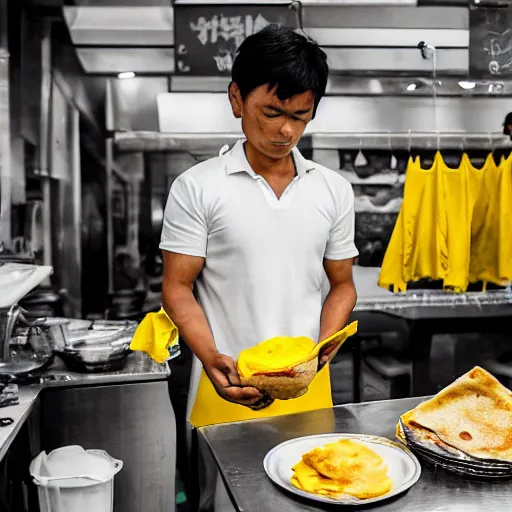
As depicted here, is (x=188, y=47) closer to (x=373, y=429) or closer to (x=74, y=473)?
(x=74, y=473)

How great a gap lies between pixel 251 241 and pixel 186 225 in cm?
19

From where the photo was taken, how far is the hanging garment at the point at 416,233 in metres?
3.37

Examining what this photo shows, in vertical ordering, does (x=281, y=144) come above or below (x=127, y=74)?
below

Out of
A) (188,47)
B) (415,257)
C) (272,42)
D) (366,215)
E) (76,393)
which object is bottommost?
(76,393)

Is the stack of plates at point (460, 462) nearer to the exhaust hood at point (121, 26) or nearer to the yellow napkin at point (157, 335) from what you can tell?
the yellow napkin at point (157, 335)

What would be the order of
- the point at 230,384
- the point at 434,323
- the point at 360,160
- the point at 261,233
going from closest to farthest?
the point at 230,384 → the point at 261,233 → the point at 360,160 → the point at 434,323

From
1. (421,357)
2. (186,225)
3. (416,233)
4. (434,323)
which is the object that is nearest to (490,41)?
(416,233)

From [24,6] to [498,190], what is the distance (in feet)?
8.46

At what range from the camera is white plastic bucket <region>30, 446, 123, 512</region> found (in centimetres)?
218

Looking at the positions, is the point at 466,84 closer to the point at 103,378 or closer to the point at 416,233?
the point at 416,233

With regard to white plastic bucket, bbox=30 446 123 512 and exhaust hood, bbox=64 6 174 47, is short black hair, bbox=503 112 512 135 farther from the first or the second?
white plastic bucket, bbox=30 446 123 512

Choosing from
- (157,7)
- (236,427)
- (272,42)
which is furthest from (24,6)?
(236,427)

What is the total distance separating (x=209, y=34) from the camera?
3.22 m

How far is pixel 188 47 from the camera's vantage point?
3.22 metres
